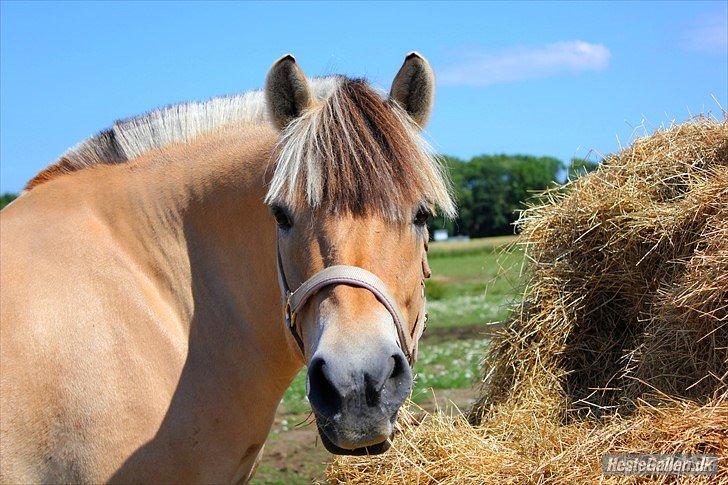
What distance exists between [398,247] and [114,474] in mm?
1411

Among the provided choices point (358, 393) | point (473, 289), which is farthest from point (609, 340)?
point (473, 289)

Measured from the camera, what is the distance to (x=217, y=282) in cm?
299

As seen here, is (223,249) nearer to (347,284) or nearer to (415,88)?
(347,284)

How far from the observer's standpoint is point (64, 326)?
259cm

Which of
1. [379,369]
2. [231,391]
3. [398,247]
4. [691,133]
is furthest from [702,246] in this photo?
[231,391]

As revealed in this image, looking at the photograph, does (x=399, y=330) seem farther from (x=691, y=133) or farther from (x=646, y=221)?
(x=691, y=133)

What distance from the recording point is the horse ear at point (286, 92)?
2.62 meters

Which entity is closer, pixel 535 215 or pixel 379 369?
pixel 379 369

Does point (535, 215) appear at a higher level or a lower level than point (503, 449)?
higher

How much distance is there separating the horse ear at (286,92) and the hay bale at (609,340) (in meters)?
2.07

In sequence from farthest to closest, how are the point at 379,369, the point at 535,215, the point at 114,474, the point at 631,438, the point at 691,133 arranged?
the point at 535,215
the point at 691,133
the point at 631,438
the point at 114,474
the point at 379,369

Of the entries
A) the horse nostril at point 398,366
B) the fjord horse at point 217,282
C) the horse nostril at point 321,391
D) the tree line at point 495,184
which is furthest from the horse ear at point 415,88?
the tree line at point 495,184

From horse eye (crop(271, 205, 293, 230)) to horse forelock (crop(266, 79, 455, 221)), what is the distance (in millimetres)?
33

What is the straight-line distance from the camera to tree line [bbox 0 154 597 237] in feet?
216
